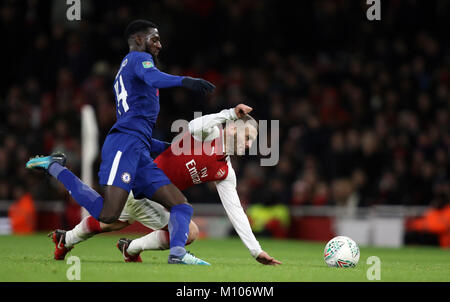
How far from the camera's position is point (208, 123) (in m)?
7.53

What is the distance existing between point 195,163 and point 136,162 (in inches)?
28.5

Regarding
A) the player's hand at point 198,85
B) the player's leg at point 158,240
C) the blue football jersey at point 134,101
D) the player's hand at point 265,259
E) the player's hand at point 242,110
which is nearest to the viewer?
the player's hand at point 198,85

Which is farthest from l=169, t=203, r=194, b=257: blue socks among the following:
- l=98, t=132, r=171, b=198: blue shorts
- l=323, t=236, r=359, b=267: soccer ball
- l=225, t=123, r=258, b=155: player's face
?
l=323, t=236, r=359, b=267: soccer ball

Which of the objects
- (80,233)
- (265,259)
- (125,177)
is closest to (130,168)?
(125,177)

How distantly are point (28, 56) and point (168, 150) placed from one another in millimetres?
11446

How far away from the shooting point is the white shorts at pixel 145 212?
7.92 m

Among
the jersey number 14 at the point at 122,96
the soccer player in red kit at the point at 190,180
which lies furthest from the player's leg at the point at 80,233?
the jersey number 14 at the point at 122,96

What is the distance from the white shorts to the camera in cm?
792

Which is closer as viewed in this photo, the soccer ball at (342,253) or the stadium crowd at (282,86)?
the soccer ball at (342,253)

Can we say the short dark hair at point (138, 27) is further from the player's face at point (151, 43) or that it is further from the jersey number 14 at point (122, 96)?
the jersey number 14 at point (122, 96)

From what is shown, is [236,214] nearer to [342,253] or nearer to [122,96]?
[342,253]

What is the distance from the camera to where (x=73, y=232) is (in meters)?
7.91

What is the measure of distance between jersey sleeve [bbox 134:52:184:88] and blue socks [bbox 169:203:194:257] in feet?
3.95

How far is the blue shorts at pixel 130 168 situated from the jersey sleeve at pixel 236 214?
0.66 meters
